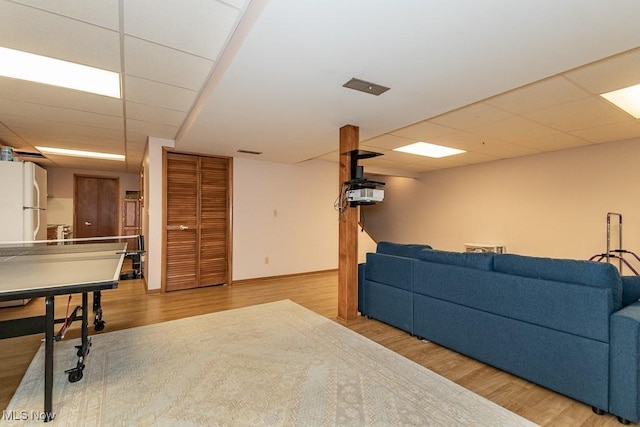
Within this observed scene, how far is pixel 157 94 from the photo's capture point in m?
2.85

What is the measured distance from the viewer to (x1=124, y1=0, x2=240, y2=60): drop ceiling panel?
5.49 ft

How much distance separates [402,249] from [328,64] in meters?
2.06

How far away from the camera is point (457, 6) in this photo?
1479 mm

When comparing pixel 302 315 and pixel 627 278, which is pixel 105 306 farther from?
pixel 627 278

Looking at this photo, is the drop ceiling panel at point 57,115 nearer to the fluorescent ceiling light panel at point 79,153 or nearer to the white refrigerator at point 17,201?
the white refrigerator at point 17,201

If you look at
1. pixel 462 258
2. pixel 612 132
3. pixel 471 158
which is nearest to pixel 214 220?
pixel 462 258

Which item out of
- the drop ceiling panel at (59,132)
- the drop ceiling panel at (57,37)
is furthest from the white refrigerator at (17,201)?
the drop ceiling panel at (57,37)

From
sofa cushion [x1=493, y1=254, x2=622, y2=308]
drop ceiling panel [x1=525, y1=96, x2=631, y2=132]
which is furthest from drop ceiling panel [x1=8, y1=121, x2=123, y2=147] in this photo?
drop ceiling panel [x1=525, y1=96, x2=631, y2=132]

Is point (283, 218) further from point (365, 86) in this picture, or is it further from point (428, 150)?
point (365, 86)

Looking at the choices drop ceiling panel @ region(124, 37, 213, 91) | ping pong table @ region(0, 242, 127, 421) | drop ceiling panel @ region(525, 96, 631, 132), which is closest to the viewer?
ping pong table @ region(0, 242, 127, 421)

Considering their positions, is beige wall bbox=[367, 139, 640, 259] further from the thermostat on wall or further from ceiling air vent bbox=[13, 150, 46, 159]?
ceiling air vent bbox=[13, 150, 46, 159]

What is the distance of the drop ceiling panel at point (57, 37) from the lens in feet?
5.77

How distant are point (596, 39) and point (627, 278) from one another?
1.54 m

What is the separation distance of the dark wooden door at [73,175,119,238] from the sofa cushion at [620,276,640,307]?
9.65 metres
